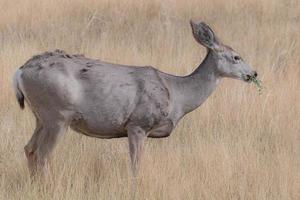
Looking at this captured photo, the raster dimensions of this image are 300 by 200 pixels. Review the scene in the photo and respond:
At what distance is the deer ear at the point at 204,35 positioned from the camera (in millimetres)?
6461

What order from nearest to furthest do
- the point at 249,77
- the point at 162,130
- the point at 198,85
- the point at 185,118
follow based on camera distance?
the point at 162,130 → the point at 198,85 → the point at 249,77 → the point at 185,118

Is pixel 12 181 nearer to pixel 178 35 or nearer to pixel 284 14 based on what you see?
pixel 178 35

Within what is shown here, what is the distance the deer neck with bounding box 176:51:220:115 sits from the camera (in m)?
6.32

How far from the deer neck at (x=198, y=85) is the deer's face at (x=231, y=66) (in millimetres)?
45

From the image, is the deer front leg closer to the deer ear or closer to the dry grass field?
the dry grass field

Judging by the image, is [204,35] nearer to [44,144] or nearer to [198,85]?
[198,85]

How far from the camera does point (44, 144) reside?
19.0ft

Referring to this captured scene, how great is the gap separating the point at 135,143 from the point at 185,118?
1749mm

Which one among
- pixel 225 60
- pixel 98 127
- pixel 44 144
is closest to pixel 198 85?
pixel 225 60

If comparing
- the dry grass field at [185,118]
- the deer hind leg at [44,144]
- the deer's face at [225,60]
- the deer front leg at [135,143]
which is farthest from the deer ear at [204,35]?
the deer hind leg at [44,144]

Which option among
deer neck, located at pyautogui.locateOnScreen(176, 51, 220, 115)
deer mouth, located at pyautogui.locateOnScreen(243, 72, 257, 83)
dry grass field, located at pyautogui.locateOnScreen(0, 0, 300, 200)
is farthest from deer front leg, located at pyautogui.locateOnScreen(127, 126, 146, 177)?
deer mouth, located at pyautogui.locateOnScreen(243, 72, 257, 83)

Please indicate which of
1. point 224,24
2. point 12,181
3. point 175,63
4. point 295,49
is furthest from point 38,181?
point 224,24

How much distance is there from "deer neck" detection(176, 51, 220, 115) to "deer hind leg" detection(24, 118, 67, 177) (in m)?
1.03


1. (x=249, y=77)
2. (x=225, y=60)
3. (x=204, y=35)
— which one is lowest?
(x=249, y=77)
